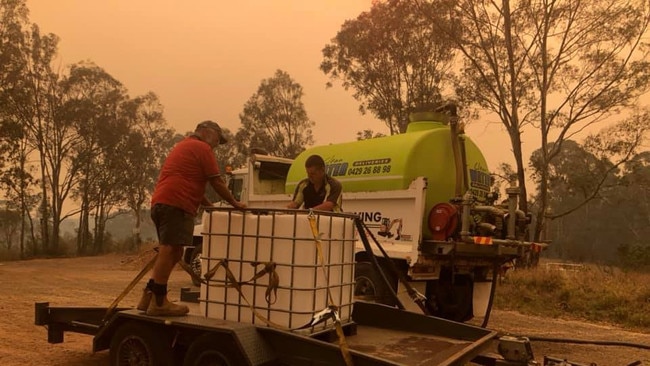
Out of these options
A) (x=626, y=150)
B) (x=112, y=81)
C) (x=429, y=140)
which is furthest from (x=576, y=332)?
(x=112, y=81)

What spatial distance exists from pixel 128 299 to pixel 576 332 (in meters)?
7.80

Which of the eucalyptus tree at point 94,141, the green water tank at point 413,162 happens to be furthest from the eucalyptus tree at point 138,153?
the green water tank at point 413,162

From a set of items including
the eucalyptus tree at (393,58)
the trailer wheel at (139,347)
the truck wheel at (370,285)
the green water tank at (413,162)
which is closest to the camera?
the trailer wheel at (139,347)

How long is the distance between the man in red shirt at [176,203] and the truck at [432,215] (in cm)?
254

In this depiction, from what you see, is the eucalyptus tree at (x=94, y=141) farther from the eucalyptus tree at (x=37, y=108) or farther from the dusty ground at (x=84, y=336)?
the dusty ground at (x=84, y=336)

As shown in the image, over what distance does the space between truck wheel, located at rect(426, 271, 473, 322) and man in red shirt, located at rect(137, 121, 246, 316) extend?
4.32 metres

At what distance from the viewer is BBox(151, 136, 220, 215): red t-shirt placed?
4.33 metres

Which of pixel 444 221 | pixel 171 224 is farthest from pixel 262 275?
pixel 444 221

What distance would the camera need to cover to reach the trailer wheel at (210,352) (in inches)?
148

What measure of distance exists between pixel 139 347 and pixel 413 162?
14.0 ft

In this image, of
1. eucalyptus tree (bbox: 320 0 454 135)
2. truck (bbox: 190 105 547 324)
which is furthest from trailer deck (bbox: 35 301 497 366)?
eucalyptus tree (bbox: 320 0 454 135)

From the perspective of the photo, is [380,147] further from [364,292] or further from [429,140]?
[364,292]

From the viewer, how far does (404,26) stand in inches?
950

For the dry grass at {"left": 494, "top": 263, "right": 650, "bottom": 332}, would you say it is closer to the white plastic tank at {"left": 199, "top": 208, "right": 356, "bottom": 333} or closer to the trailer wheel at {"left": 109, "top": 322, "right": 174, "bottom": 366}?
the white plastic tank at {"left": 199, "top": 208, "right": 356, "bottom": 333}
